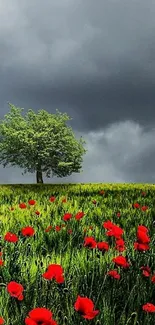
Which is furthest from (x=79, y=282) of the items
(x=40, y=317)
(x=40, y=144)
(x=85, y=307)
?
(x=40, y=144)

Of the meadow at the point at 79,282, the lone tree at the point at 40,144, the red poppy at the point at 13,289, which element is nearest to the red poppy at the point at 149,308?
the meadow at the point at 79,282

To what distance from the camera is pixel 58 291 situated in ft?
11.3

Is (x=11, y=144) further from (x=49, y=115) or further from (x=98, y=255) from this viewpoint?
(x=98, y=255)

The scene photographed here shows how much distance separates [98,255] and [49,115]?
155ft

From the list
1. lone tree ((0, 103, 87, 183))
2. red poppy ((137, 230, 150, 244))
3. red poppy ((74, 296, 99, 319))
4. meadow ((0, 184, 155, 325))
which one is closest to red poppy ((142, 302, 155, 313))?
meadow ((0, 184, 155, 325))

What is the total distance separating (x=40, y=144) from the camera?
4975 centimetres

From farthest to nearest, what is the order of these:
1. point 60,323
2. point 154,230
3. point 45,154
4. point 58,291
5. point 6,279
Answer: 1. point 45,154
2. point 154,230
3. point 6,279
4. point 58,291
5. point 60,323

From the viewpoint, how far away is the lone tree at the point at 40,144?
4922 cm

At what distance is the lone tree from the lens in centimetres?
4922

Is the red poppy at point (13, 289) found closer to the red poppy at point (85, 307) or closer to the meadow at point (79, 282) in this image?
the meadow at point (79, 282)

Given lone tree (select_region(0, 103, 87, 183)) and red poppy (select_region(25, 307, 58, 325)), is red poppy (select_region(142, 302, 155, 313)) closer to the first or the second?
red poppy (select_region(25, 307, 58, 325))

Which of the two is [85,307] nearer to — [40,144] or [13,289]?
[13,289]

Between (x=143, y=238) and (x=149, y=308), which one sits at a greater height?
(x=143, y=238)

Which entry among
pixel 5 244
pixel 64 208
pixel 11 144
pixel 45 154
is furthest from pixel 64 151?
pixel 5 244
